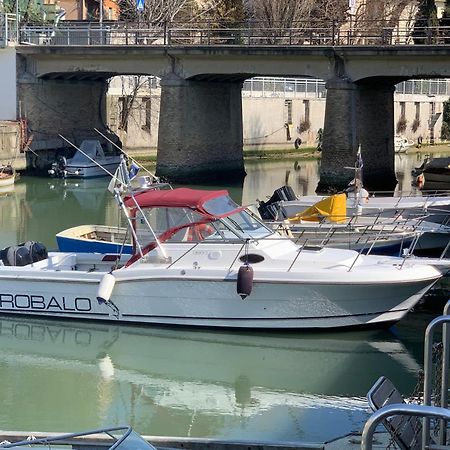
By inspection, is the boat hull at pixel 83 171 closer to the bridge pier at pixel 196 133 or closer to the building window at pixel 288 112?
the bridge pier at pixel 196 133

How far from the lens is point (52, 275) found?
59.5 feet

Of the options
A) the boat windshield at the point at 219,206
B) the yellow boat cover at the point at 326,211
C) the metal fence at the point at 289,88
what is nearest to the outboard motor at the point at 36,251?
the boat windshield at the point at 219,206

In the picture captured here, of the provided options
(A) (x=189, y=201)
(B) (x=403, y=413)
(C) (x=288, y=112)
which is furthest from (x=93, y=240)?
(C) (x=288, y=112)

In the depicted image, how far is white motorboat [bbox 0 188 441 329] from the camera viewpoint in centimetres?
1697

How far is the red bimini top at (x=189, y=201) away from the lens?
700 inches

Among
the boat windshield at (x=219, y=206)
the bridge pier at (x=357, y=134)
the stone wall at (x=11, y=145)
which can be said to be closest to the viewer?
the boat windshield at (x=219, y=206)

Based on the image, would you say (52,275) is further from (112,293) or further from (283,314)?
(283,314)

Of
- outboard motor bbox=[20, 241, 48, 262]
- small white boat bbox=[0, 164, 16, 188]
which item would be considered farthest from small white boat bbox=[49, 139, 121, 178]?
outboard motor bbox=[20, 241, 48, 262]

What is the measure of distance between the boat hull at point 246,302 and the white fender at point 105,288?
0.63 feet

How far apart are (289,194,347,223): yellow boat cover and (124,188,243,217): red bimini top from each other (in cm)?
606

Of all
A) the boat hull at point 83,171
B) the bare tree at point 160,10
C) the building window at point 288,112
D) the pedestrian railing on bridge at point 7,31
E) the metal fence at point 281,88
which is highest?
the bare tree at point 160,10

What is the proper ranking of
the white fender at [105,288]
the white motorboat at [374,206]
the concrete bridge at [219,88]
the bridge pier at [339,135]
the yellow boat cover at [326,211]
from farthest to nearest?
the bridge pier at [339,135] < the concrete bridge at [219,88] < the white motorboat at [374,206] < the yellow boat cover at [326,211] < the white fender at [105,288]

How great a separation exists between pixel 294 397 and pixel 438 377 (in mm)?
4353

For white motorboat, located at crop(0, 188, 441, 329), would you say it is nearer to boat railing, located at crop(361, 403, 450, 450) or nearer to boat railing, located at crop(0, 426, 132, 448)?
boat railing, located at crop(0, 426, 132, 448)
